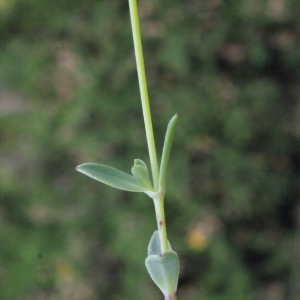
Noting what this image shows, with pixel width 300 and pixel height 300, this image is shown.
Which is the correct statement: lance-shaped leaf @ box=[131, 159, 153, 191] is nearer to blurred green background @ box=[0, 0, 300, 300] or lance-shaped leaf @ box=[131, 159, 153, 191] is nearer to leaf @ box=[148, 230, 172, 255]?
leaf @ box=[148, 230, 172, 255]

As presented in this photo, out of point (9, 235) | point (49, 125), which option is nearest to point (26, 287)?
point (9, 235)

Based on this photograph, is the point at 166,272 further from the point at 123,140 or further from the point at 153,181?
the point at 123,140

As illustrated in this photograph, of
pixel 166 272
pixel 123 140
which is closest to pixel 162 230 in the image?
pixel 166 272

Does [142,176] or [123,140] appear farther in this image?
[123,140]

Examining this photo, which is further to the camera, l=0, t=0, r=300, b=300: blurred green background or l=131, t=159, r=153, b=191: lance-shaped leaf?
l=0, t=0, r=300, b=300: blurred green background

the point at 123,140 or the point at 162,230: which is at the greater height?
the point at 162,230

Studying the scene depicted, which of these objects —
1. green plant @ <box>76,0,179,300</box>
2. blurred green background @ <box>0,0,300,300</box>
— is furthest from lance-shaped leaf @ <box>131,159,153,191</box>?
blurred green background @ <box>0,0,300,300</box>

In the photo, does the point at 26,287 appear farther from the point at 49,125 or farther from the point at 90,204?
the point at 49,125
